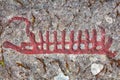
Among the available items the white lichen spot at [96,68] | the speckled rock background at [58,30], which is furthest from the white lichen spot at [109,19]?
the white lichen spot at [96,68]

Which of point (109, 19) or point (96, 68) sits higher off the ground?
point (109, 19)

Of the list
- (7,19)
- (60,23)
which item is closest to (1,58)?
(7,19)

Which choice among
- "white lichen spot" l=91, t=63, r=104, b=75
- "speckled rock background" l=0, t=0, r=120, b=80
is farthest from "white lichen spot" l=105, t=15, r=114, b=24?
"white lichen spot" l=91, t=63, r=104, b=75

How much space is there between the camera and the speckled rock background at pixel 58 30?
1.59m

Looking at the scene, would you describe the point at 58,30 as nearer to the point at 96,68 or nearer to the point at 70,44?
the point at 70,44

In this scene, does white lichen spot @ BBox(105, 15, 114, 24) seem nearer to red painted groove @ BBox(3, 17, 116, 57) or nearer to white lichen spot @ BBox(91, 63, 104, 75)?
red painted groove @ BBox(3, 17, 116, 57)

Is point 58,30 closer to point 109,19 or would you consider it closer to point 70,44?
point 70,44

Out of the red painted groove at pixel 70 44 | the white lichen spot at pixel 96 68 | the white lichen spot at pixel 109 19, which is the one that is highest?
the white lichen spot at pixel 109 19

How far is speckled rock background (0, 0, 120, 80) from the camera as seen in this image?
5.23ft

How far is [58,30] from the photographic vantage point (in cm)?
161

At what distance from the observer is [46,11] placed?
5.26 feet

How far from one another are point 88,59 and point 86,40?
0.07 meters

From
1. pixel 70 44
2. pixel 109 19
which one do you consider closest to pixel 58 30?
pixel 70 44

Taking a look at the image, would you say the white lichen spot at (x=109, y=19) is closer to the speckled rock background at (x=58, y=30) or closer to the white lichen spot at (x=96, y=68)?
the speckled rock background at (x=58, y=30)
